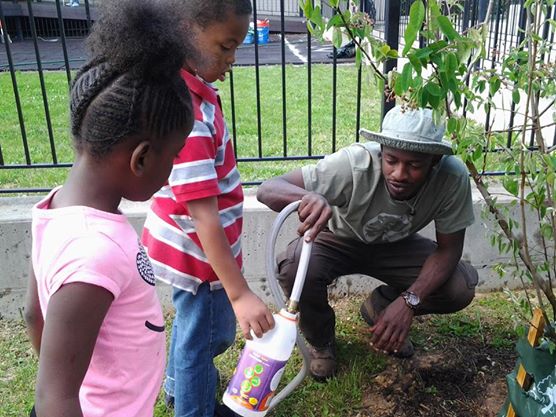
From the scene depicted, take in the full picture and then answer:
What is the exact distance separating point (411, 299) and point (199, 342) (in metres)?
0.90

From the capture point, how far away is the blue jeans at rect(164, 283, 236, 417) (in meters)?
A: 2.09

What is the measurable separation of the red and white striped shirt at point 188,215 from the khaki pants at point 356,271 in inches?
24.1

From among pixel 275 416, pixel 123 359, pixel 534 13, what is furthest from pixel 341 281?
pixel 123 359

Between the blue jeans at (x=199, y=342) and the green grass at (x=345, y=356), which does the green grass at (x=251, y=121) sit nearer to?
the green grass at (x=345, y=356)

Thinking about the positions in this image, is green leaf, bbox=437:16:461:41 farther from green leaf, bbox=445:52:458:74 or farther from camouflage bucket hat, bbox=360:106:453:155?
camouflage bucket hat, bbox=360:106:453:155

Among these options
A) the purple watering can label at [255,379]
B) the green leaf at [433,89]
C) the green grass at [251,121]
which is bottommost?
the green grass at [251,121]

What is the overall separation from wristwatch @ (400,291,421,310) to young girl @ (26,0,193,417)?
1396 mm

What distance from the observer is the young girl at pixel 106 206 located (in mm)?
1102

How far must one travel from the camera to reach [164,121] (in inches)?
48.1

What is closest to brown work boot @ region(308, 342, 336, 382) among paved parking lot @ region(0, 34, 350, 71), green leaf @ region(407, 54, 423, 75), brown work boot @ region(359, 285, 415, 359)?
brown work boot @ region(359, 285, 415, 359)

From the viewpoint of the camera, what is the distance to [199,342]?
2121 mm

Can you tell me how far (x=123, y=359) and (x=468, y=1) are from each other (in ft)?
11.8

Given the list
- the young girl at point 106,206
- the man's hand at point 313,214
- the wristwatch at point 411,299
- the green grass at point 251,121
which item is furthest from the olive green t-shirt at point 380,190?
the young girl at point 106,206

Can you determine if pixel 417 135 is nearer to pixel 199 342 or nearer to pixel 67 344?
pixel 199 342
